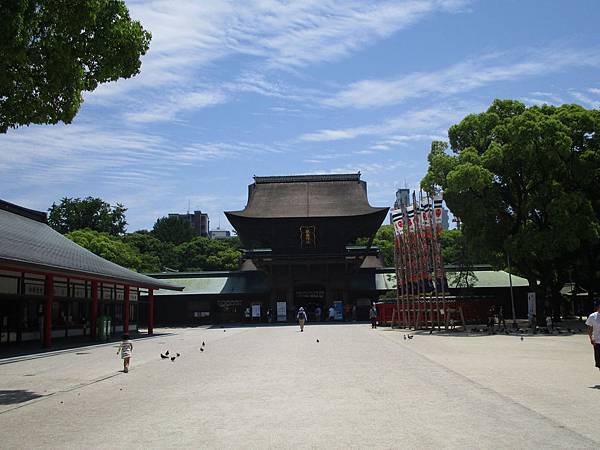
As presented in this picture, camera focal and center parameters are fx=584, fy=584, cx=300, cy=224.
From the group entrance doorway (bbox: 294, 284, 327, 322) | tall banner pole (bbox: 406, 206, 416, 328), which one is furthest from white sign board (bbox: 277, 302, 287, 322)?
tall banner pole (bbox: 406, 206, 416, 328)

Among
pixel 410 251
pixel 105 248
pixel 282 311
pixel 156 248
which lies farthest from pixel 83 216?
pixel 410 251

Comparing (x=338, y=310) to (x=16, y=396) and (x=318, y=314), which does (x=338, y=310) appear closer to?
(x=318, y=314)

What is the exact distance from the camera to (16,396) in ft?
33.7

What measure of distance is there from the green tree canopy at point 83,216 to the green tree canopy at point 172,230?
14.8m

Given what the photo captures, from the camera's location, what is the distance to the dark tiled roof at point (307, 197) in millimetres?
47438

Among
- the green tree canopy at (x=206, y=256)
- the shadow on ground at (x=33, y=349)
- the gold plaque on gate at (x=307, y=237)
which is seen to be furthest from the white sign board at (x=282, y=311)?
the green tree canopy at (x=206, y=256)

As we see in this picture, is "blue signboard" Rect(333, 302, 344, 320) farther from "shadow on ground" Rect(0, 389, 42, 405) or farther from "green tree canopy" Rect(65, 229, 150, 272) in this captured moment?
"shadow on ground" Rect(0, 389, 42, 405)

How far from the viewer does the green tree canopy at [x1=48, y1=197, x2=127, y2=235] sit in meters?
77.1

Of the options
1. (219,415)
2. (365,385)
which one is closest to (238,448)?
(219,415)

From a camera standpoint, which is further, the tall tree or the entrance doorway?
the entrance doorway

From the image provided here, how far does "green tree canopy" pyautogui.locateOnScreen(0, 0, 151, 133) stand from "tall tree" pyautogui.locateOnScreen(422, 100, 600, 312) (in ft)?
65.5

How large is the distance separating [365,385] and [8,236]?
15.1 m

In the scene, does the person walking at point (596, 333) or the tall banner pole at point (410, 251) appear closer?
the person walking at point (596, 333)

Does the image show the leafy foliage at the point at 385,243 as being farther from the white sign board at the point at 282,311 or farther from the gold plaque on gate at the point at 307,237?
the white sign board at the point at 282,311
